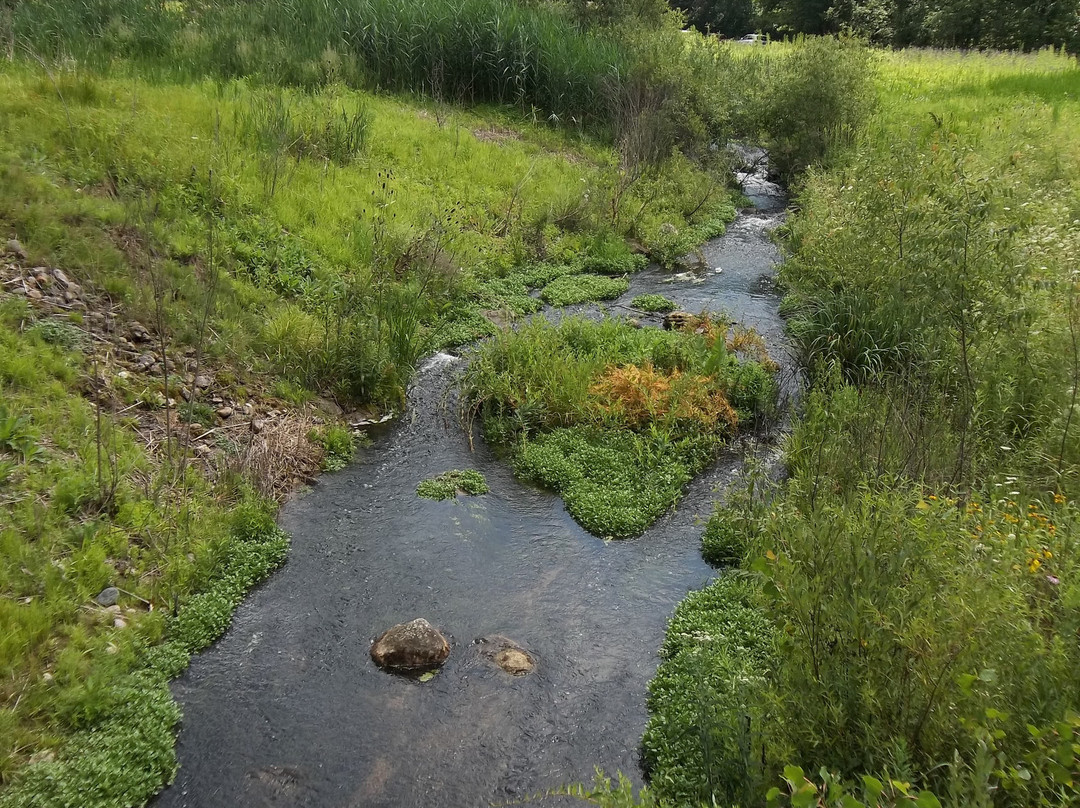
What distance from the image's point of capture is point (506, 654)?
5301 mm

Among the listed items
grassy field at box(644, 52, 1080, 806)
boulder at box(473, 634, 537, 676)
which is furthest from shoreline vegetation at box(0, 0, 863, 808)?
grassy field at box(644, 52, 1080, 806)

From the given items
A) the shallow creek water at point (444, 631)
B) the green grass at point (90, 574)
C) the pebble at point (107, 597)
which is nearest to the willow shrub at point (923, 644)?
the shallow creek water at point (444, 631)

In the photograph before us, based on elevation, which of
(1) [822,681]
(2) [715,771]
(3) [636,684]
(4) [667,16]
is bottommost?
(3) [636,684]

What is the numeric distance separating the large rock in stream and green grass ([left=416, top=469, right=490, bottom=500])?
1921mm

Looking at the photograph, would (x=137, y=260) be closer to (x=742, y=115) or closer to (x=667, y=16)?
(x=742, y=115)

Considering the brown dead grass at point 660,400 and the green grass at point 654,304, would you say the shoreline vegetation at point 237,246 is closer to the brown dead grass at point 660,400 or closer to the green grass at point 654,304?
the green grass at point 654,304

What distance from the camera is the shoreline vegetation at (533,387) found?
136 inches

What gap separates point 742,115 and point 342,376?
46.8 ft

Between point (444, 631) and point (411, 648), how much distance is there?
37 cm

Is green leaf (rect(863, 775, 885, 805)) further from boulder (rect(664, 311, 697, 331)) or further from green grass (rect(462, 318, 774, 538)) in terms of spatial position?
boulder (rect(664, 311, 697, 331))

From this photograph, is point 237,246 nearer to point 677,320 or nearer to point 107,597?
point 107,597

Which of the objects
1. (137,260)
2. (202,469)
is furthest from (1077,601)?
(137,260)

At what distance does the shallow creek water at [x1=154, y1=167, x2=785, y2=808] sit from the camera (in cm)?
443

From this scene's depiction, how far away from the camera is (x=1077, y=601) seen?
312 cm
